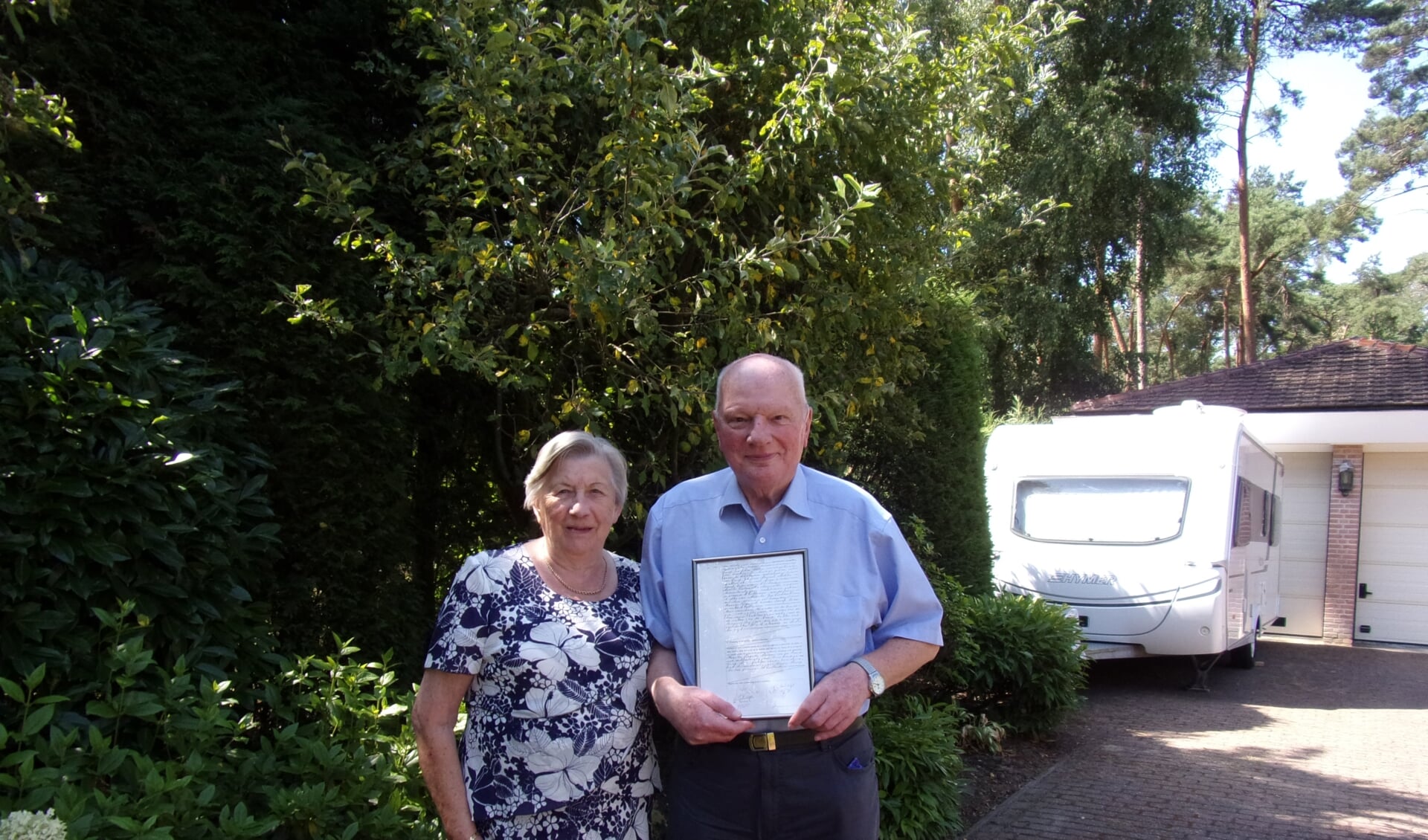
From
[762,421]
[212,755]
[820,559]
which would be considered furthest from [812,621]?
[212,755]

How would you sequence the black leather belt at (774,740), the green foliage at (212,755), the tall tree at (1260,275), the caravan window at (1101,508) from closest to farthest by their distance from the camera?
the green foliage at (212,755) → the black leather belt at (774,740) → the caravan window at (1101,508) → the tall tree at (1260,275)

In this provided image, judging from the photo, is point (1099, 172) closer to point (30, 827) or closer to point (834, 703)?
point (834, 703)

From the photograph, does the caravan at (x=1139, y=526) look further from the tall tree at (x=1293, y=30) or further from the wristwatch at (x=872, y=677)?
the tall tree at (x=1293, y=30)

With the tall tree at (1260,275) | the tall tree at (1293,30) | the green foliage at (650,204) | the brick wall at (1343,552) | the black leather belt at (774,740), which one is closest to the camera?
the black leather belt at (774,740)

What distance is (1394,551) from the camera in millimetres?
14688

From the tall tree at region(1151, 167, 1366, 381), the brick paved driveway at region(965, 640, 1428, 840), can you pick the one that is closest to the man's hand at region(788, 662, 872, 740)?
the brick paved driveway at region(965, 640, 1428, 840)

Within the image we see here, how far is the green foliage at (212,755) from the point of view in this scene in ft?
7.76

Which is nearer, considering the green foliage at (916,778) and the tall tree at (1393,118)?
the green foliage at (916,778)

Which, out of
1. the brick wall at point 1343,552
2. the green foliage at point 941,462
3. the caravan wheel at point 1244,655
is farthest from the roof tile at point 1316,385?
the green foliage at point 941,462

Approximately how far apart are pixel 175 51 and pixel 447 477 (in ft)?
6.94

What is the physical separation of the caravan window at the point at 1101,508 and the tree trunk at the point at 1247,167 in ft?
55.6

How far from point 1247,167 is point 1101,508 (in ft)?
68.3

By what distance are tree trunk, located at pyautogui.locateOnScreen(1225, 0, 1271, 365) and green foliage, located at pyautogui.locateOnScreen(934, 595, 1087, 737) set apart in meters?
20.6

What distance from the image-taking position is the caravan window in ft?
35.4
